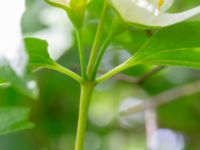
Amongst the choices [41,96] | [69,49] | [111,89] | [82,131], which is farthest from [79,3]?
[111,89]

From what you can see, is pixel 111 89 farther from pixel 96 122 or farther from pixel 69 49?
pixel 69 49

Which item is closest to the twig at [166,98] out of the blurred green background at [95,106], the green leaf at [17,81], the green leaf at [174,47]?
the blurred green background at [95,106]

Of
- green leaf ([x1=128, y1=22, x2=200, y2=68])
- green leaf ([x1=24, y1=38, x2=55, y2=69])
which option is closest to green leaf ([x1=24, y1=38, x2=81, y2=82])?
green leaf ([x1=24, y1=38, x2=55, y2=69])

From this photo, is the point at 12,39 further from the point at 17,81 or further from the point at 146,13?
the point at 146,13

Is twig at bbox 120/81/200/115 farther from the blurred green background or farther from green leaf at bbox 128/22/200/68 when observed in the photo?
green leaf at bbox 128/22/200/68

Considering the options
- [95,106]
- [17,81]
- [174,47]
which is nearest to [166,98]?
[95,106]
